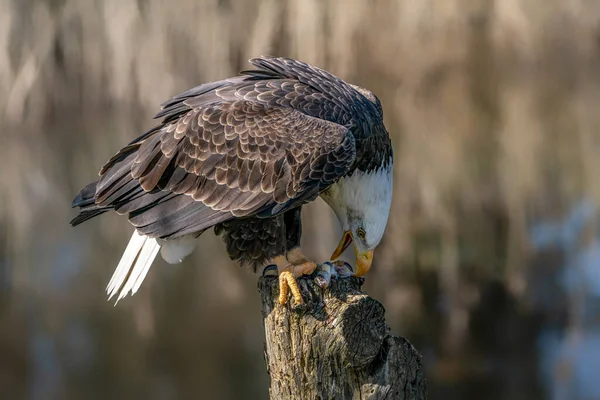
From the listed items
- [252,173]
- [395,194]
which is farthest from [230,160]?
[395,194]

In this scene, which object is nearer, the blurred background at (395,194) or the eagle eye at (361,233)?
the eagle eye at (361,233)

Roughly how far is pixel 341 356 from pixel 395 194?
849 centimetres

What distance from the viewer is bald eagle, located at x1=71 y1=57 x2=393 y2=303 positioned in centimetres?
398

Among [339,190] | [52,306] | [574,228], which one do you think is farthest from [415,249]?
[339,190]

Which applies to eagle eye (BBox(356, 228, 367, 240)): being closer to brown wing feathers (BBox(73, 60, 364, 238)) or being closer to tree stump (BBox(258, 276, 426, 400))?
brown wing feathers (BBox(73, 60, 364, 238))

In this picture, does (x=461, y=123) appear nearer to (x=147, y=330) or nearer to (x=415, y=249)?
(x=415, y=249)

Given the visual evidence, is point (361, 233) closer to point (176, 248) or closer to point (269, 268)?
point (269, 268)

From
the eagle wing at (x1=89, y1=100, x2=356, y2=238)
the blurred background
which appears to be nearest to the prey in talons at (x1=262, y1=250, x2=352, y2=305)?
the eagle wing at (x1=89, y1=100, x2=356, y2=238)

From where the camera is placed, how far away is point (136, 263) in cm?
424

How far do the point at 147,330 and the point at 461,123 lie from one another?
26.0ft

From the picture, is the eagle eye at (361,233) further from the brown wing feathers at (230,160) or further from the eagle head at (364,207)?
the brown wing feathers at (230,160)

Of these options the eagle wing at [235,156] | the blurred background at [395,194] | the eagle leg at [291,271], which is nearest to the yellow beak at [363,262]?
the eagle leg at [291,271]

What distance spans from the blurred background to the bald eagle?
346 cm

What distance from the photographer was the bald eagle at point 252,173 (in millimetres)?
3979
